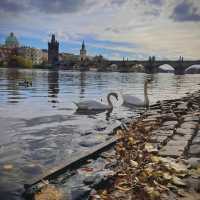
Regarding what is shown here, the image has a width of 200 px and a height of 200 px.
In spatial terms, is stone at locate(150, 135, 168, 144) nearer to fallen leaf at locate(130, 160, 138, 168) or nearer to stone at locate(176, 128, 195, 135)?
stone at locate(176, 128, 195, 135)

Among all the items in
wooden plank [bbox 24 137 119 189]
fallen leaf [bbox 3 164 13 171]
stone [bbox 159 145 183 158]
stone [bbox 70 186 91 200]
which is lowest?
fallen leaf [bbox 3 164 13 171]

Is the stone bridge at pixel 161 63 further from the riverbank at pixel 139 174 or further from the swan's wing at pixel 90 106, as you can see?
the riverbank at pixel 139 174

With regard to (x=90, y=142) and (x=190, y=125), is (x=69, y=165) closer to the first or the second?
(x=90, y=142)

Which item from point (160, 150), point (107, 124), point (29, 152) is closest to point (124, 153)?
point (160, 150)

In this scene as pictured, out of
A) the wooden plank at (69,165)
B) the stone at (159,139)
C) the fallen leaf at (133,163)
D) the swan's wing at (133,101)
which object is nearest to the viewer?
the wooden plank at (69,165)

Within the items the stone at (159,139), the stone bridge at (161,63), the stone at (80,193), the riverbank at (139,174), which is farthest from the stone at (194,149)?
the stone bridge at (161,63)

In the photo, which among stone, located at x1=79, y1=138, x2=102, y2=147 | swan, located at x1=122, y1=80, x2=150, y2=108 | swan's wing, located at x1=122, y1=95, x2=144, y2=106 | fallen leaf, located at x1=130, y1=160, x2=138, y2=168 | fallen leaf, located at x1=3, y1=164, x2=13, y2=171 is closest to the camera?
fallen leaf, located at x1=130, y1=160, x2=138, y2=168

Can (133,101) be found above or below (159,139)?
below

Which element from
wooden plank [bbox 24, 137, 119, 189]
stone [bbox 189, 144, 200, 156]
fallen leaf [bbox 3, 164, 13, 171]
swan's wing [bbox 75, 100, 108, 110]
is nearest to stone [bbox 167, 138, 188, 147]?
stone [bbox 189, 144, 200, 156]

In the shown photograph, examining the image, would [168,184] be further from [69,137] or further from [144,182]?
[69,137]

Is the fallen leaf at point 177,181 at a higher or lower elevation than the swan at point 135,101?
higher

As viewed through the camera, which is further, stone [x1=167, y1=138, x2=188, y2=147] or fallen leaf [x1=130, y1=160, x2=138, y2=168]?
stone [x1=167, y1=138, x2=188, y2=147]

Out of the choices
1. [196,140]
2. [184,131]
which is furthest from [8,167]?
[184,131]

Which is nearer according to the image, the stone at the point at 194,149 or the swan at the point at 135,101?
the stone at the point at 194,149
